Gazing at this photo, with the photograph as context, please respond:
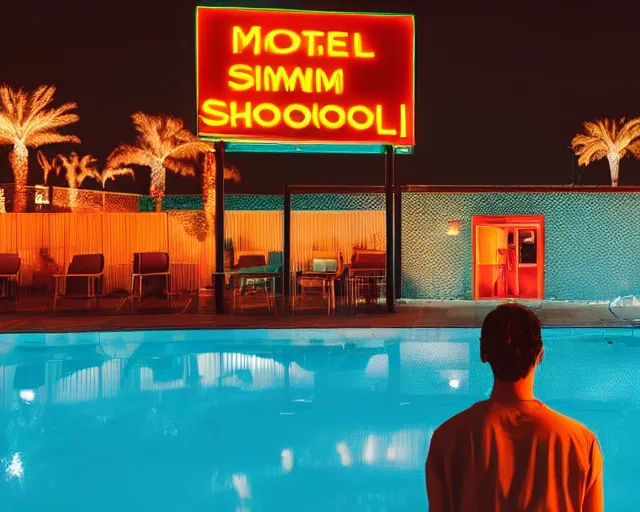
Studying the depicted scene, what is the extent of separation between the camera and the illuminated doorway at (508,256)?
12516 millimetres

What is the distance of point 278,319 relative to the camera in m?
10.0

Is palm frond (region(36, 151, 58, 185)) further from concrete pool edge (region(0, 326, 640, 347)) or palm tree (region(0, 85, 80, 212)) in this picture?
concrete pool edge (region(0, 326, 640, 347))

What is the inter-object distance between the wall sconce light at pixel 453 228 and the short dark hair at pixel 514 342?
37.6 feet

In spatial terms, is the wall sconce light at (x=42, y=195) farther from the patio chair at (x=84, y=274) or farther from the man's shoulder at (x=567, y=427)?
the man's shoulder at (x=567, y=427)

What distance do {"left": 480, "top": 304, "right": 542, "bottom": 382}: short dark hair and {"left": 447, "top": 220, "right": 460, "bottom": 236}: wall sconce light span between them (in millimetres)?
11469

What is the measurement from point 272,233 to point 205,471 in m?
9.11

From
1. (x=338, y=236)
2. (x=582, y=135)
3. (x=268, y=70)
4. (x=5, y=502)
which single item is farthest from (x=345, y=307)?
(x=582, y=135)

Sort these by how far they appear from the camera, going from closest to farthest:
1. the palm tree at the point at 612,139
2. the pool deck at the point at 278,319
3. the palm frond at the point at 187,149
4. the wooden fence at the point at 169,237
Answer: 1. the pool deck at the point at 278,319
2. the wooden fence at the point at 169,237
3. the palm frond at the point at 187,149
4. the palm tree at the point at 612,139

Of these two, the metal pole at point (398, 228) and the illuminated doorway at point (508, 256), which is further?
the metal pole at point (398, 228)

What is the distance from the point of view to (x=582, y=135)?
1065 inches

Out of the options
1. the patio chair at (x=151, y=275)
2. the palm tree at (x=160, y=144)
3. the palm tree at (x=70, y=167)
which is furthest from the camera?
the palm tree at (x=70, y=167)

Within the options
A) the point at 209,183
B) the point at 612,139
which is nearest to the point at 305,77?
the point at 209,183

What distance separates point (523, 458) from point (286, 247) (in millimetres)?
11608

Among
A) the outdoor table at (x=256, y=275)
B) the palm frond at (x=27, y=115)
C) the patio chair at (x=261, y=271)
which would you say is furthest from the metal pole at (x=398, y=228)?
the palm frond at (x=27, y=115)
